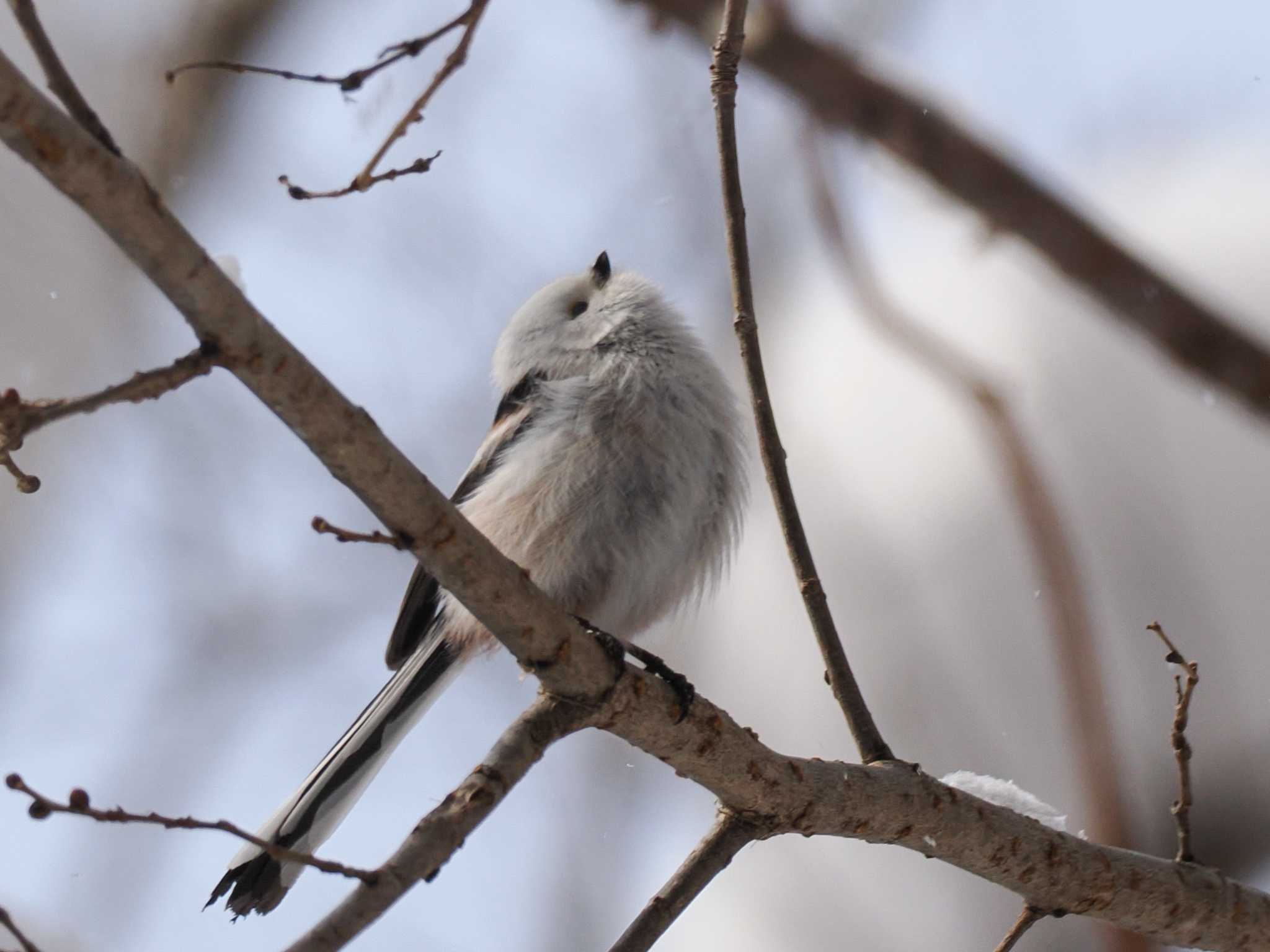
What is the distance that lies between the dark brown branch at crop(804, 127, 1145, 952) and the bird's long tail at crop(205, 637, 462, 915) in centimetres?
101

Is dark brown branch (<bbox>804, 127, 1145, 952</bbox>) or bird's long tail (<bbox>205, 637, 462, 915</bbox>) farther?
dark brown branch (<bbox>804, 127, 1145, 952</bbox>)

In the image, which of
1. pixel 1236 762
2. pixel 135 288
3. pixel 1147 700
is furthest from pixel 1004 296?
pixel 135 288

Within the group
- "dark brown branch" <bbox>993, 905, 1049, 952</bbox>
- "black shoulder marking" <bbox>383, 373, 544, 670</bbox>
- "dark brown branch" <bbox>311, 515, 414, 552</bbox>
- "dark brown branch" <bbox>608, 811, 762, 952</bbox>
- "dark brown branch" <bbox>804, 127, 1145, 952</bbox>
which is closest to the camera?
"dark brown branch" <bbox>311, 515, 414, 552</bbox>

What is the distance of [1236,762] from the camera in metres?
2.50

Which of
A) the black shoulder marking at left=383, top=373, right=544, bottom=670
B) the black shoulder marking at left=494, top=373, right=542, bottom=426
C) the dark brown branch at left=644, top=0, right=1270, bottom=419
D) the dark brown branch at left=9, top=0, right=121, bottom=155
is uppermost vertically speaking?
the dark brown branch at left=644, top=0, right=1270, bottom=419

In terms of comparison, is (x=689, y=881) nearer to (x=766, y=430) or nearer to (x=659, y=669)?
(x=659, y=669)

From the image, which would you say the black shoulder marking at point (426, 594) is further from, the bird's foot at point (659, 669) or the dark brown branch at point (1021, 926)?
the dark brown branch at point (1021, 926)

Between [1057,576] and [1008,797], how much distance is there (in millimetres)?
691

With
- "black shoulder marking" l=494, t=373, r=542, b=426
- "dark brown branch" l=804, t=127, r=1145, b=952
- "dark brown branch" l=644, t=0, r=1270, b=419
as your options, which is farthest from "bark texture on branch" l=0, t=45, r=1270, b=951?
"dark brown branch" l=644, t=0, r=1270, b=419

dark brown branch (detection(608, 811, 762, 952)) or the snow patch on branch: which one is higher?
the snow patch on branch

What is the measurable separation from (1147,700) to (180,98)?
2.88 meters

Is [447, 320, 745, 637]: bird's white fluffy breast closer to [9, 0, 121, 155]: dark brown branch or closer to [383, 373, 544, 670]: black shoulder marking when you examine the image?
[383, 373, 544, 670]: black shoulder marking

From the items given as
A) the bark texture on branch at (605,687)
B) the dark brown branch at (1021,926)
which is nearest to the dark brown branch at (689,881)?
the bark texture on branch at (605,687)

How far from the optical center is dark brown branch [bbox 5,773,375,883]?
947 mm
